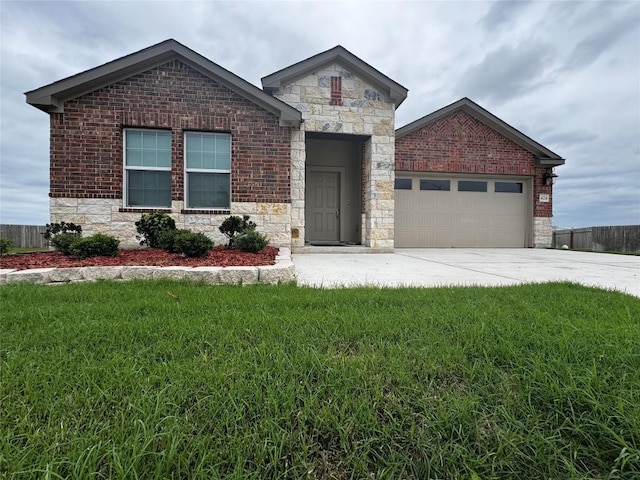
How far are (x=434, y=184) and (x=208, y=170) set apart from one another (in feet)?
24.1

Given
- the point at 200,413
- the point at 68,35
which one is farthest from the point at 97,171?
the point at 200,413

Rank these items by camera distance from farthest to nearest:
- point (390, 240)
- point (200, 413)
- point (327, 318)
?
point (390, 240) → point (327, 318) → point (200, 413)

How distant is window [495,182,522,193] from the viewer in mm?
11180

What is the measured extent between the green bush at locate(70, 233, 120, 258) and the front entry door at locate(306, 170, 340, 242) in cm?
616

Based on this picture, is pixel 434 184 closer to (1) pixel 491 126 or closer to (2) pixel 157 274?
(1) pixel 491 126

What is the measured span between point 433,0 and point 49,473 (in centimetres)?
1116

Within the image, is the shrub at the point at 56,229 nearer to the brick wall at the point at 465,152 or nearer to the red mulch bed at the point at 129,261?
the red mulch bed at the point at 129,261

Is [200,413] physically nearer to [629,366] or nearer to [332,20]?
[629,366]

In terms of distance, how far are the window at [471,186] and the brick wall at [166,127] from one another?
21.4 feet

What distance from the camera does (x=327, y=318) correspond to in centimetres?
237

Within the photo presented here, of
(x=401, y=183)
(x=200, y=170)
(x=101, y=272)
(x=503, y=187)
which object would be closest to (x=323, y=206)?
(x=401, y=183)

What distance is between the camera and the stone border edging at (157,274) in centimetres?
384

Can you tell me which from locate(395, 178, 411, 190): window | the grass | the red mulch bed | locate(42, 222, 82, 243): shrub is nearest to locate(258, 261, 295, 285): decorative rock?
the red mulch bed

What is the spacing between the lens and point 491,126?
1069 cm
